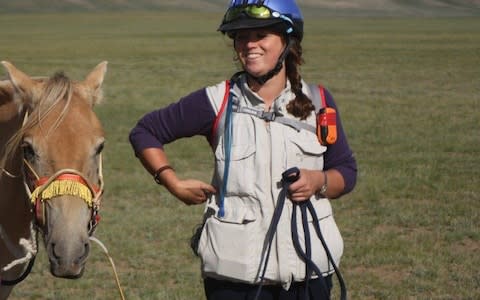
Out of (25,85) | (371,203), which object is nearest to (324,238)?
(25,85)

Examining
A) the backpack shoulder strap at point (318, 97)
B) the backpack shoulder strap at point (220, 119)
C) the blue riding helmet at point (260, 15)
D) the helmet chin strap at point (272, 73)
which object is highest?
the blue riding helmet at point (260, 15)

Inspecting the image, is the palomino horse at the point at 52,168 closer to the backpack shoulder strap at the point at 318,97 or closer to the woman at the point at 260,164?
the woman at the point at 260,164

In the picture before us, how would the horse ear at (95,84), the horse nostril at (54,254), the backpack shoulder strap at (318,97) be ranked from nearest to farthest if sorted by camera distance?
the horse nostril at (54,254) < the backpack shoulder strap at (318,97) < the horse ear at (95,84)

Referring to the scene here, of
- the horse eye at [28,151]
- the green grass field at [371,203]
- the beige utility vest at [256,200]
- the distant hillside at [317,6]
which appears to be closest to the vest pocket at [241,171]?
the beige utility vest at [256,200]

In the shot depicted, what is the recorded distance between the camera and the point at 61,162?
10.3 ft

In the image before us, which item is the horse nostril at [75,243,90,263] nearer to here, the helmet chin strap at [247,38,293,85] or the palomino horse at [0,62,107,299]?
the palomino horse at [0,62,107,299]

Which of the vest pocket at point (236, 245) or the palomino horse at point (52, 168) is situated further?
the vest pocket at point (236, 245)

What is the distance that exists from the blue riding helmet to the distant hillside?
128 meters

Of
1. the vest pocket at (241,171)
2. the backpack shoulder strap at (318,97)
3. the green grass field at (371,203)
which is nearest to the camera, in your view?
the vest pocket at (241,171)

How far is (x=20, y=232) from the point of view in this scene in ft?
12.2

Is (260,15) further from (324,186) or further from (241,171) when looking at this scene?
(324,186)

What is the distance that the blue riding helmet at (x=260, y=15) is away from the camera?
3.25 m

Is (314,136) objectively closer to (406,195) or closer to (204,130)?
(204,130)

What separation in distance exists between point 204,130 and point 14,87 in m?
0.86
